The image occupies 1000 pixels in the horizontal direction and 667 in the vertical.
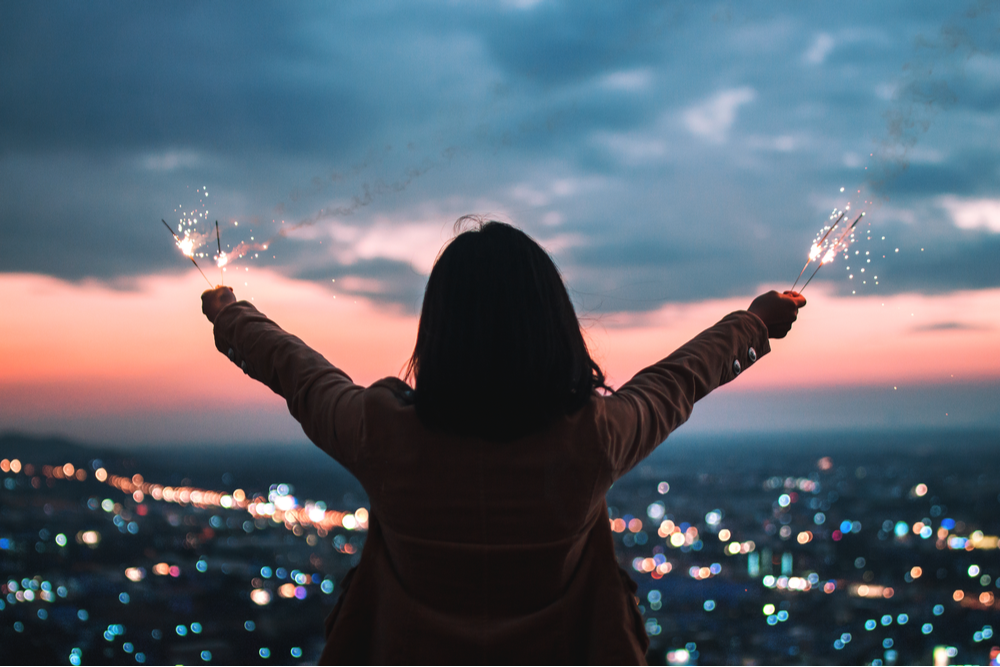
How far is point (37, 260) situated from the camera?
9.50ft

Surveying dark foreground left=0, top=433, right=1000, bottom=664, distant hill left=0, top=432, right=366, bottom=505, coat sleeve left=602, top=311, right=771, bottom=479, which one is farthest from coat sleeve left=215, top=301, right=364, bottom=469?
distant hill left=0, top=432, right=366, bottom=505

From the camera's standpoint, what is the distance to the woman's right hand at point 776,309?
0.97 m

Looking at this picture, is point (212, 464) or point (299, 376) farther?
point (212, 464)

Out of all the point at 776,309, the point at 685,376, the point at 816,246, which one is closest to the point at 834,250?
the point at 816,246

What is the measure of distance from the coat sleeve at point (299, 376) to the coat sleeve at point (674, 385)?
30 cm

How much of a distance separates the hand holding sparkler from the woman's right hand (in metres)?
0.83

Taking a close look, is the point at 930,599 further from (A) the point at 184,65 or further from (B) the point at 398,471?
(A) the point at 184,65

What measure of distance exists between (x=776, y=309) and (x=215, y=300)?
890 mm

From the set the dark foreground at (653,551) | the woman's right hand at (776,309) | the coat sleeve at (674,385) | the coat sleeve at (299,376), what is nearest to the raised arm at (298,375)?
the coat sleeve at (299,376)

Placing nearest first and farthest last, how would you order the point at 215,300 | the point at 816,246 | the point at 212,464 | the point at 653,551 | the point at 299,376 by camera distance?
the point at 299,376, the point at 215,300, the point at 816,246, the point at 653,551, the point at 212,464

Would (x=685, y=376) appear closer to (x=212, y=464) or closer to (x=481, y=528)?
(x=481, y=528)

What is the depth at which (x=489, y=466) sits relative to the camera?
0.66 meters

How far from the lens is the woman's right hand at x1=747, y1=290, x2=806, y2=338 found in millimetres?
974

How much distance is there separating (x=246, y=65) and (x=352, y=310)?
4.26 feet
